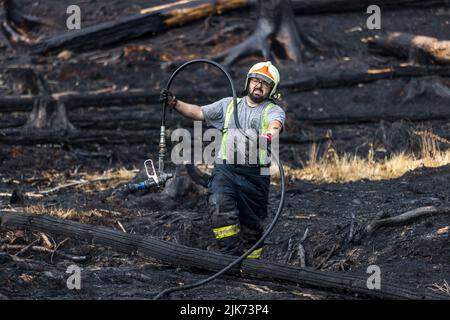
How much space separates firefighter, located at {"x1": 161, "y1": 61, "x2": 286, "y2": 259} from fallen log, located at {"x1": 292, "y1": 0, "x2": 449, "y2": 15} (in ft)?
44.8

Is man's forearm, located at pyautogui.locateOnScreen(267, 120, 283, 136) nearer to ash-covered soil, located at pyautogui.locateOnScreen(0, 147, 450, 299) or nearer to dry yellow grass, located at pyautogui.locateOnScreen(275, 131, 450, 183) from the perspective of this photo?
ash-covered soil, located at pyautogui.locateOnScreen(0, 147, 450, 299)

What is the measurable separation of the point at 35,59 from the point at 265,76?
504 inches

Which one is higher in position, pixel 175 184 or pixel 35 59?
pixel 35 59

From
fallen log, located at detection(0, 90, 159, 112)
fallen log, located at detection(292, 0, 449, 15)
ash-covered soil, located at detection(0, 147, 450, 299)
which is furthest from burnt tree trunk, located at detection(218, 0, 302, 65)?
ash-covered soil, located at detection(0, 147, 450, 299)

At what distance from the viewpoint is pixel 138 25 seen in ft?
70.1

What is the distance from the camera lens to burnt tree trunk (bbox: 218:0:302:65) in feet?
65.4

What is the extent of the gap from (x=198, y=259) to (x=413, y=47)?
1198 cm

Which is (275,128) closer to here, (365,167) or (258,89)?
(258,89)

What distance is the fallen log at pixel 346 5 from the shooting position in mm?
22234

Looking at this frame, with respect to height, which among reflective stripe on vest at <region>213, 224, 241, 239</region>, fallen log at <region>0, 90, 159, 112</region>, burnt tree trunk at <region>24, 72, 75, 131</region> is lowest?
reflective stripe on vest at <region>213, 224, 241, 239</region>

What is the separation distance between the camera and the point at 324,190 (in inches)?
472

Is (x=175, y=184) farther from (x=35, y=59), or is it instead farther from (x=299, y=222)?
(x=35, y=59)

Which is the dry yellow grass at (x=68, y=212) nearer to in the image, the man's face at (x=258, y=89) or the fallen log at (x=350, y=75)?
the man's face at (x=258, y=89)
